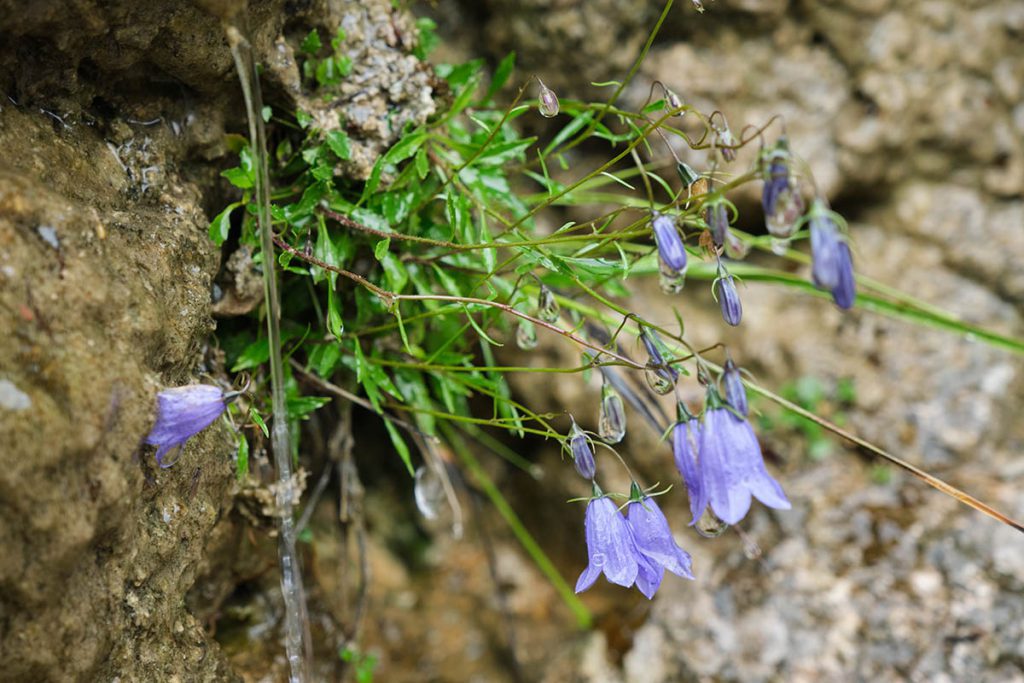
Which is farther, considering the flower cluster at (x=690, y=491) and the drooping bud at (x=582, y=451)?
the drooping bud at (x=582, y=451)

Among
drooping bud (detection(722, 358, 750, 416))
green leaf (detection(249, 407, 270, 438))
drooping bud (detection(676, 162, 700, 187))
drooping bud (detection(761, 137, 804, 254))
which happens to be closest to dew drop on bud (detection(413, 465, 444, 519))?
green leaf (detection(249, 407, 270, 438))

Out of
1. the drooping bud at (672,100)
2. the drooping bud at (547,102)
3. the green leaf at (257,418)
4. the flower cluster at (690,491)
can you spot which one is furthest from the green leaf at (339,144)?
the flower cluster at (690,491)

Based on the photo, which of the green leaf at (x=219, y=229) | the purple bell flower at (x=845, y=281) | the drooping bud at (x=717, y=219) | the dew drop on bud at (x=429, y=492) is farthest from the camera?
the dew drop on bud at (x=429, y=492)

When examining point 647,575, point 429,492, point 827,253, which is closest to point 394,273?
point 429,492

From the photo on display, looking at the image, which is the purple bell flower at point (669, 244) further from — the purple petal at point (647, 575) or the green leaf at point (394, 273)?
the green leaf at point (394, 273)

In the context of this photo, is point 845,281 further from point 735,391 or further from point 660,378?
point 660,378

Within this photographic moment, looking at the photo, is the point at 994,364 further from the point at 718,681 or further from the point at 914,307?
the point at 718,681

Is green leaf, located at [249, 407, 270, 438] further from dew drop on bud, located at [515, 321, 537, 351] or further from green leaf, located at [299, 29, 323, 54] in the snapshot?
green leaf, located at [299, 29, 323, 54]
